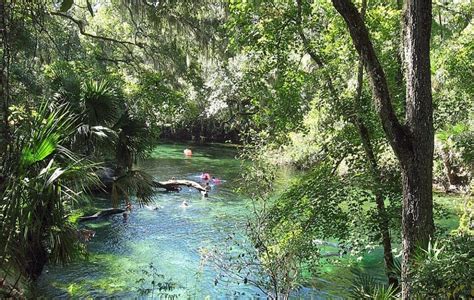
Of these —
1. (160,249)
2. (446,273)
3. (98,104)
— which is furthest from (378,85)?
(160,249)

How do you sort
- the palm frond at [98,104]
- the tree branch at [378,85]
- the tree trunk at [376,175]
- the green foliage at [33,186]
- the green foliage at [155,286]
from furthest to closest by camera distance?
1. the palm frond at [98,104]
2. the green foliage at [155,286]
3. the tree trunk at [376,175]
4. the tree branch at [378,85]
5. the green foliage at [33,186]

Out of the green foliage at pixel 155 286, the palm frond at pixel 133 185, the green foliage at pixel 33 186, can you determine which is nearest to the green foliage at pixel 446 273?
the green foliage at pixel 33 186

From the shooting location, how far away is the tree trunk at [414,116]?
3.90 meters

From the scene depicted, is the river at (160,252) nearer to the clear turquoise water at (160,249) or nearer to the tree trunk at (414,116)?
the clear turquoise water at (160,249)

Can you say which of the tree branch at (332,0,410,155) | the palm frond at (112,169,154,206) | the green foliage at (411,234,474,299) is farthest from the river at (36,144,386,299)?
the green foliage at (411,234,474,299)

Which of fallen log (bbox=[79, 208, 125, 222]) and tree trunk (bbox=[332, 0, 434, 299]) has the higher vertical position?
tree trunk (bbox=[332, 0, 434, 299])

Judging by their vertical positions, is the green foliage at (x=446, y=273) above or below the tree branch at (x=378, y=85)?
below

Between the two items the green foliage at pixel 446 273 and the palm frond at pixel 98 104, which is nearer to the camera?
the green foliage at pixel 446 273

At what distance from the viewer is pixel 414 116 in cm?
394

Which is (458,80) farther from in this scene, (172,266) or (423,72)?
(172,266)

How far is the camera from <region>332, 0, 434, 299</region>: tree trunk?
3.90 meters

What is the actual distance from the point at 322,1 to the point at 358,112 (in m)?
1.93

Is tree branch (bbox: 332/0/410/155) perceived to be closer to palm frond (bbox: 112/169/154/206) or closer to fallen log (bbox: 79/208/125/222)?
palm frond (bbox: 112/169/154/206)

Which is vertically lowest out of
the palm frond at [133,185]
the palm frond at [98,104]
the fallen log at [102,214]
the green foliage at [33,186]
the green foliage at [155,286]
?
the green foliage at [155,286]
